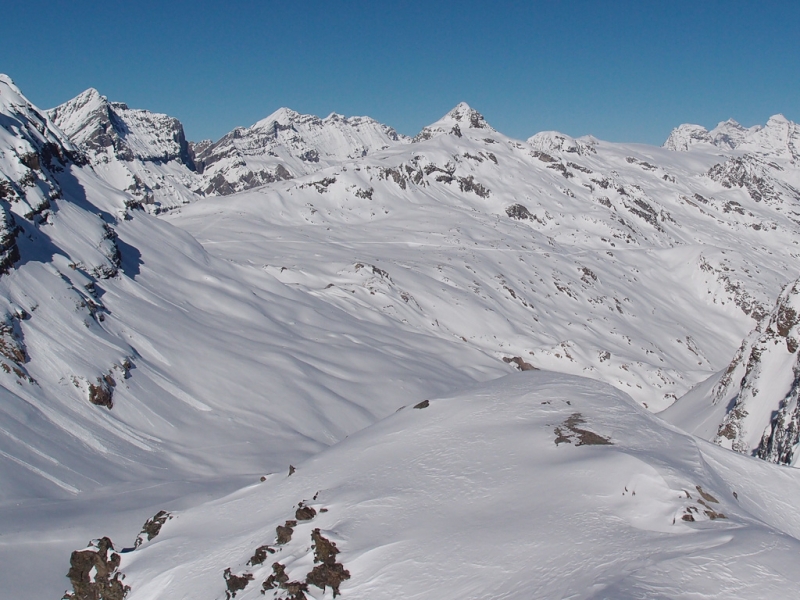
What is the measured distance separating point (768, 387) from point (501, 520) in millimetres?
17530

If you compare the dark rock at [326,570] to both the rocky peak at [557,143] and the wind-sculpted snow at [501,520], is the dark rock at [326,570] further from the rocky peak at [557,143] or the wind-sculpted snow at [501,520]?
the rocky peak at [557,143]

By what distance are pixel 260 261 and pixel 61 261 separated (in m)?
29.9

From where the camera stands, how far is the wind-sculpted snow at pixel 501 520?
764 centimetres

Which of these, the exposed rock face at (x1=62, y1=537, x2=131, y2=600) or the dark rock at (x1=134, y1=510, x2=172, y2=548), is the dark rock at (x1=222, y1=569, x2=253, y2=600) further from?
the dark rock at (x1=134, y1=510, x2=172, y2=548)

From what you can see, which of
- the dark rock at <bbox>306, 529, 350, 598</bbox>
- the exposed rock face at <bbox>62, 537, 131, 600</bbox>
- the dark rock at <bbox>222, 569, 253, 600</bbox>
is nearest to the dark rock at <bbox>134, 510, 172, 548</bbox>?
the exposed rock face at <bbox>62, 537, 131, 600</bbox>

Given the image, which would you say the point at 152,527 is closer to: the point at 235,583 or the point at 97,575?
the point at 97,575

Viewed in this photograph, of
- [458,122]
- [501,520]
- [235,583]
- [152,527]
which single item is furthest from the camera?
[458,122]

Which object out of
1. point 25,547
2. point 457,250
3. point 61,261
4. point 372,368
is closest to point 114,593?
point 25,547

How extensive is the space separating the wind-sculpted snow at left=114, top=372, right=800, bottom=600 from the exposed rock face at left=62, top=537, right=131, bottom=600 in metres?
0.24

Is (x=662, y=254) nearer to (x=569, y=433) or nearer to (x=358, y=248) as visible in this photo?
(x=358, y=248)

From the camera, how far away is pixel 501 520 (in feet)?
31.1

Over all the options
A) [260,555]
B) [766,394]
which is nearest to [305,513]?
[260,555]

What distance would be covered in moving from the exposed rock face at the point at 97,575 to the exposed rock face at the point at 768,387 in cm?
1970

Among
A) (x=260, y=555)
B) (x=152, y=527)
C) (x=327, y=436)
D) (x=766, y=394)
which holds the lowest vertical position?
(x=260, y=555)
